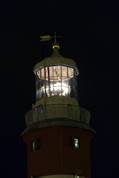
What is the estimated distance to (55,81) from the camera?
28734 millimetres

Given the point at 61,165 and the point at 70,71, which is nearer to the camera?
the point at 61,165

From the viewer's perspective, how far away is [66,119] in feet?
91.2

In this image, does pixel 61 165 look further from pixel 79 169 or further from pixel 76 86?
pixel 76 86

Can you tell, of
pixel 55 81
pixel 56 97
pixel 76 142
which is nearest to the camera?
pixel 76 142

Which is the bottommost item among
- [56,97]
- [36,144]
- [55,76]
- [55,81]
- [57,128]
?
[36,144]

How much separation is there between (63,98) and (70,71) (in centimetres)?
157

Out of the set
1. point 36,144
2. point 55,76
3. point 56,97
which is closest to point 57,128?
point 36,144

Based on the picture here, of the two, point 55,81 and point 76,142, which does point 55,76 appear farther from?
point 76,142

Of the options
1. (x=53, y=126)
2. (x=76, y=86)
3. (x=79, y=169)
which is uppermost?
(x=76, y=86)

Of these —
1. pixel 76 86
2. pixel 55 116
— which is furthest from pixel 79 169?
pixel 76 86

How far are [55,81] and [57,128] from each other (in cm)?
245

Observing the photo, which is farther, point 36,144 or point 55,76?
point 55,76

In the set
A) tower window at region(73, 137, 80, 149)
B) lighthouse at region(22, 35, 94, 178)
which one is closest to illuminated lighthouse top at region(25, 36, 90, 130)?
lighthouse at region(22, 35, 94, 178)

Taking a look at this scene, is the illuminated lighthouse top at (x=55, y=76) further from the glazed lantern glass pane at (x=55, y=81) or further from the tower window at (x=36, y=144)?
the tower window at (x=36, y=144)
